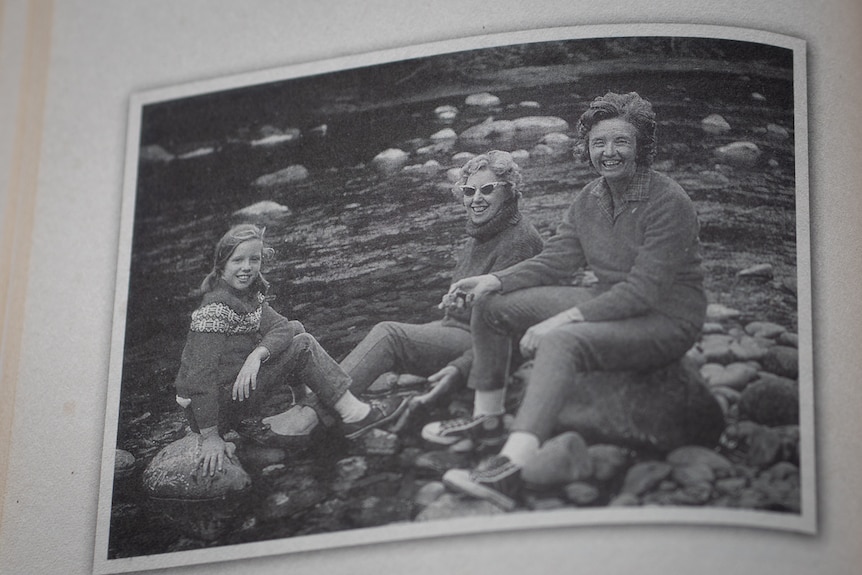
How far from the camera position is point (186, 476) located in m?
7.12

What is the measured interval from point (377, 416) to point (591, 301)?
1387mm

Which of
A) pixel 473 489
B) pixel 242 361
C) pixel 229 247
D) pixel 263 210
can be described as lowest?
pixel 473 489

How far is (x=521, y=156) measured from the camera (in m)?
7.33

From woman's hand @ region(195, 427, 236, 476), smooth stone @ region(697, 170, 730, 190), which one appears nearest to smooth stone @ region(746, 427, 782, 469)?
smooth stone @ region(697, 170, 730, 190)

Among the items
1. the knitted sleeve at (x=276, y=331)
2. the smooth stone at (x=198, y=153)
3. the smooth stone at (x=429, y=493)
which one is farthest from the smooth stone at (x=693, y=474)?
the smooth stone at (x=198, y=153)

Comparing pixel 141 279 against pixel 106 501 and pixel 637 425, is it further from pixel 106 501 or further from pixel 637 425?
pixel 637 425

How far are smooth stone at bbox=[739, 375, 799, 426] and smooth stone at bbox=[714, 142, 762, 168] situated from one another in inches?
52.4

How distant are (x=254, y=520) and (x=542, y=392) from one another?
179cm

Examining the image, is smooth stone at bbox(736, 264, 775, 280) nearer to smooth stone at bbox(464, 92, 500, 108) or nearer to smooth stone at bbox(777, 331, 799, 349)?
smooth stone at bbox(777, 331, 799, 349)

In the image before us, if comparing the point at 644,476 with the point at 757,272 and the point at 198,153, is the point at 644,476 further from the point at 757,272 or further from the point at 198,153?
the point at 198,153

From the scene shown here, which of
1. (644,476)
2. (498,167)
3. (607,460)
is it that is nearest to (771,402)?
(644,476)

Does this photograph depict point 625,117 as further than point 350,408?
Yes

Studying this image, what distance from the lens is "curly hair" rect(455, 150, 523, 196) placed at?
7273mm

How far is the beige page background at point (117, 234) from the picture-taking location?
643 centimetres
